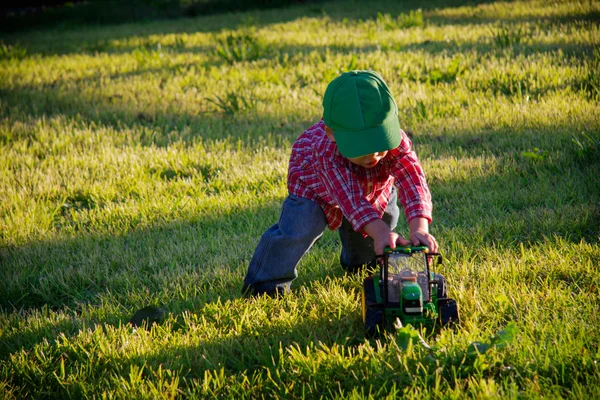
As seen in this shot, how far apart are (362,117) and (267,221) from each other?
166 cm

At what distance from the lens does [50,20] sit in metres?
15.8

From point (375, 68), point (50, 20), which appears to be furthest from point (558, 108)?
point (50, 20)

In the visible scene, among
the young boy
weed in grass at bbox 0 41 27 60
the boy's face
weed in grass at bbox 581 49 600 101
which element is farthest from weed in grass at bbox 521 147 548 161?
weed in grass at bbox 0 41 27 60

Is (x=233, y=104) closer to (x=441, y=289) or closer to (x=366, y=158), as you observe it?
(x=366, y=158)

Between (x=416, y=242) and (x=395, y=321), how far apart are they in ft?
1.19

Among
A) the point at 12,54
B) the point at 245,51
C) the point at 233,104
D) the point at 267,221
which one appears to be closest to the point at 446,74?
the point at 233,104

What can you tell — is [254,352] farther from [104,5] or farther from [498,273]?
[104,5]

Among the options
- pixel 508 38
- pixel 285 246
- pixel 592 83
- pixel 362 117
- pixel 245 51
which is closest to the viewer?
pixel 362 117

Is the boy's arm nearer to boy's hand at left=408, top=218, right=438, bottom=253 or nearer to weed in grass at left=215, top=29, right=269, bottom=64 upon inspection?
boy's hand at left=408, top=218, right=438, bottom=253

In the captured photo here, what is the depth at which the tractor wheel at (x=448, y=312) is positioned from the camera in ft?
8.05

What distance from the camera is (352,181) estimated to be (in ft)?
8.57

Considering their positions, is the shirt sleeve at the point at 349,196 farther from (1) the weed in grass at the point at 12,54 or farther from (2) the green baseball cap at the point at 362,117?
(1) the weed in grass at the point at 12,54

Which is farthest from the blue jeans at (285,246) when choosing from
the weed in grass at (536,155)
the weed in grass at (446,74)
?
the weed in grass at (446,74)

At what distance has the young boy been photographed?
239 cm
